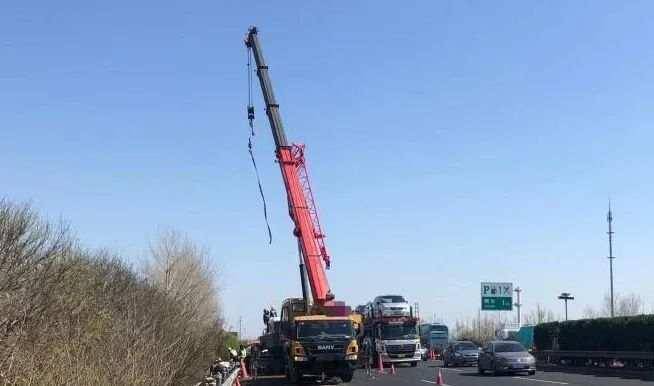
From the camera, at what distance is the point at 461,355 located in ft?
169

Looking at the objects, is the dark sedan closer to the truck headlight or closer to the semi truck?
the semi truck

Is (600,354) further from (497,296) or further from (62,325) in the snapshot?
(62,325)

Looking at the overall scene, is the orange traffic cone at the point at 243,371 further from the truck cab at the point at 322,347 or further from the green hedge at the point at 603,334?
the green hedge at the point at 603,334

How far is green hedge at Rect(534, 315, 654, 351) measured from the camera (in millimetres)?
39281

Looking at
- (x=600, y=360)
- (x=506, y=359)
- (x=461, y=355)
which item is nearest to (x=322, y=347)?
(x=506, y=359)

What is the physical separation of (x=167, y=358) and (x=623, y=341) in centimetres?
2976

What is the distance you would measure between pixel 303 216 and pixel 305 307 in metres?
3.57

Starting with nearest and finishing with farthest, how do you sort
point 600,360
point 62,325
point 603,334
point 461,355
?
point 62,325 → point 603,334 → point 600,360 → point 461,355

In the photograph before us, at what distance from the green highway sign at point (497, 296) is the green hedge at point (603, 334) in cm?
1404

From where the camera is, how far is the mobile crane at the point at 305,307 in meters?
30.8

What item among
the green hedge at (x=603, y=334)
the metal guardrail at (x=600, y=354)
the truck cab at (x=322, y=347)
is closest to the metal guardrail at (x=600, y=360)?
the metal guardrail at (x=600, y=354)

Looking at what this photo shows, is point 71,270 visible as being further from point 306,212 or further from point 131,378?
point 306,212

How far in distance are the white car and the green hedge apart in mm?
8895

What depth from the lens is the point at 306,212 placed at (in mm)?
33500
